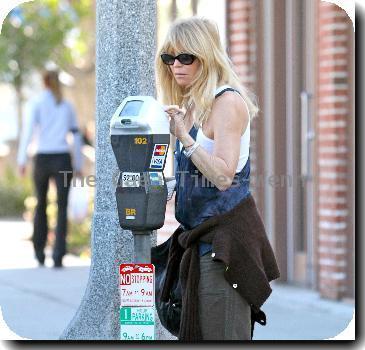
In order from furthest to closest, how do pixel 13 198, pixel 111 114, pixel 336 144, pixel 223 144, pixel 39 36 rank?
pixel 39 36 → pixel 13 198 → pixel 336 144 → pixel 111 114 → pixel 223 144

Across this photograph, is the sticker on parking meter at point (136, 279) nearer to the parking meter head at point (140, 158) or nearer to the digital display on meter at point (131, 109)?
the parking meter head at point (140, 158)

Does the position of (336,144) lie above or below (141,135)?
below

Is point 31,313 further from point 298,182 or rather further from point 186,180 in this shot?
point 186,180

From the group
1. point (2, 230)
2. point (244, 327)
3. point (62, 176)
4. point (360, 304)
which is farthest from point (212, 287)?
point (2, 230)

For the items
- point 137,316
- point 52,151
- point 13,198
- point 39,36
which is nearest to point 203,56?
point 137,316

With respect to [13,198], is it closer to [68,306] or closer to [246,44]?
[246,44]

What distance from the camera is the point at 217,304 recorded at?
457 cm

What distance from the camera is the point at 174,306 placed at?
4.79m

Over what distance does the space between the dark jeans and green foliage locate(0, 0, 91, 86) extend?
8.71 m

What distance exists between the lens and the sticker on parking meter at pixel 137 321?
4734 mm

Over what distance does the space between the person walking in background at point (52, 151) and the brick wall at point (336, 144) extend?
2797mm

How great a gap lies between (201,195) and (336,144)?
11.1 ft

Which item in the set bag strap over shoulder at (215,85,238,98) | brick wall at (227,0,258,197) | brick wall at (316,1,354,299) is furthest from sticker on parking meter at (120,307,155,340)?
brick wall at (227,0,258,197)

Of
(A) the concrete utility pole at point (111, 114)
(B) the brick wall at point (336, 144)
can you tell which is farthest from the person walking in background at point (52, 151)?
(A) the concrete utility pole at point (111, 114)
